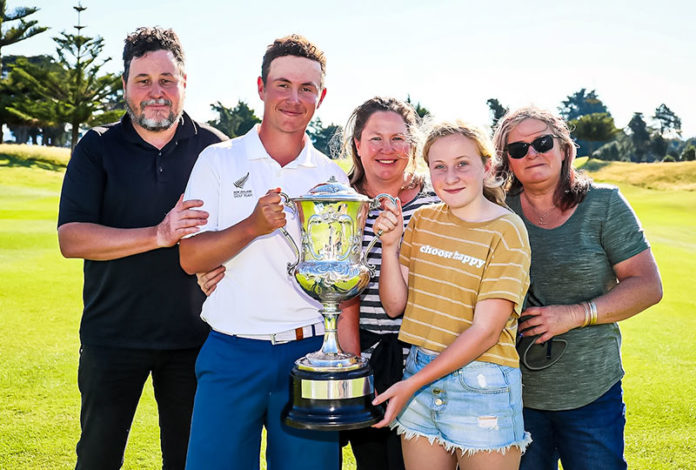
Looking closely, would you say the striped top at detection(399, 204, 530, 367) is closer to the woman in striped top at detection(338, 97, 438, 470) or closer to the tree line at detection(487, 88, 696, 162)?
the woman in striped top at detection(338, 97, 438, 470)

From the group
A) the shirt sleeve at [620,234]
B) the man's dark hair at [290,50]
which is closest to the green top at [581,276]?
the shirt sleeve at [620,234]

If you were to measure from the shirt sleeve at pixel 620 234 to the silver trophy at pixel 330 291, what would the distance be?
98 centimetres

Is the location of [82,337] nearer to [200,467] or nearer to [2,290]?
[200,467]

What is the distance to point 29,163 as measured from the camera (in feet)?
120

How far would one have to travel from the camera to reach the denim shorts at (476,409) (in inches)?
92.5

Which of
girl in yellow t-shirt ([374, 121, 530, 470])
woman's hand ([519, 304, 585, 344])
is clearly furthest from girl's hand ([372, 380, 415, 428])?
woman's hand ([519, 304, 585, 344])

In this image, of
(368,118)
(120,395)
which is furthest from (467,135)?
(120,395)

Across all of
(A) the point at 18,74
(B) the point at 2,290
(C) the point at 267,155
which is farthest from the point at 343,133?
(A) the point at 18,74

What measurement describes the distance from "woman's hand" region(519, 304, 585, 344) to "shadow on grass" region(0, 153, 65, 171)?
37451mm

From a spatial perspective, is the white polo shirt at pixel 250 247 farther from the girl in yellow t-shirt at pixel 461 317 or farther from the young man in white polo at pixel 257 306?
the girl in yellow t-shirt at pixel 461 317

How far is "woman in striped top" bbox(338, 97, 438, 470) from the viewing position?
114 inches

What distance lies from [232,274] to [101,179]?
1.02m

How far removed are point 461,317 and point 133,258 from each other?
67.7 inches

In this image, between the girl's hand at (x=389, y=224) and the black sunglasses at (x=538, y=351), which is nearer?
the girl's hand at (x=389, y=224)
